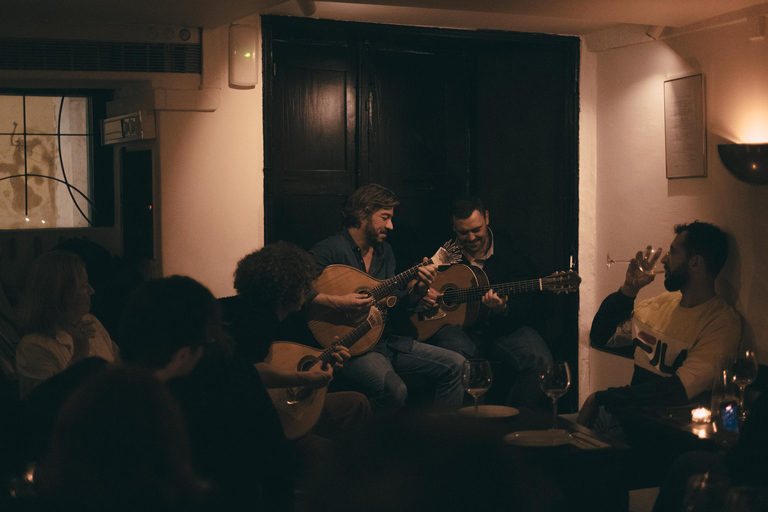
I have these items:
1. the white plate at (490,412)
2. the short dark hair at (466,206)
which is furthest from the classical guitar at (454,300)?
the white plate at (490,412)

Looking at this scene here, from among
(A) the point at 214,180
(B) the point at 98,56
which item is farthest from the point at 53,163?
(A) the point at 214,180

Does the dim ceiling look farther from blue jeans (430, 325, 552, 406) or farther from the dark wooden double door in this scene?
blue jeans (430, 325, 552, 406)

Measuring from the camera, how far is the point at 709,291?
11.1 feet

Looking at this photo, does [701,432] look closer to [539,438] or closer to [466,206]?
[539,438]

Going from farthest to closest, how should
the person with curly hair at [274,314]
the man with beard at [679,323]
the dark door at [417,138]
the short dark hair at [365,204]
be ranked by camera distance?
Answer: the dark door at [417,138] < the short dark hair at [365,204] < the man with beard at [679,323] < the person with curly hair at [274,314]

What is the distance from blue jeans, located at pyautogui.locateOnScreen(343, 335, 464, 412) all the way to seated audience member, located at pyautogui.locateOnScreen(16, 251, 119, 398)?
134cm

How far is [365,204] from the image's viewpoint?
4.04m

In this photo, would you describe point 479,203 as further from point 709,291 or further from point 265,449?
point 265,449

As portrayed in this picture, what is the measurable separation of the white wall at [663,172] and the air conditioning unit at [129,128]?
2.62 m

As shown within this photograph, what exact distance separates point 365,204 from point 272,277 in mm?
1220

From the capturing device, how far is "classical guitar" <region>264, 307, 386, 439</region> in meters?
3.00

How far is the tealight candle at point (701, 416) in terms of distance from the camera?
252 centimetres

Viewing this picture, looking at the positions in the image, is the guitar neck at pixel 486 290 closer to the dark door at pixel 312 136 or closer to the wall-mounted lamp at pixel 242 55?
the dark door at pixel 312 136

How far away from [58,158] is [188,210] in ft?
3.00
